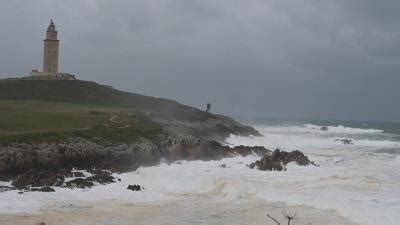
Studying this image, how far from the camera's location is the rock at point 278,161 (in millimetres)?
37750

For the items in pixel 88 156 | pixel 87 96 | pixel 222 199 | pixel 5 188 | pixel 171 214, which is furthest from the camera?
pixel 87 96

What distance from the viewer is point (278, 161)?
39344 millimetres

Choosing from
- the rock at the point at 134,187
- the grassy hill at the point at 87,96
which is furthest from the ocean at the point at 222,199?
the grassy hill at the point at 87,96

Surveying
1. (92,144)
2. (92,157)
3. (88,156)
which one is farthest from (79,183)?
(92,144)

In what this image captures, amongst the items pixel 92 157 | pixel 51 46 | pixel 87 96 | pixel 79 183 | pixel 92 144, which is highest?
pixel 51 46

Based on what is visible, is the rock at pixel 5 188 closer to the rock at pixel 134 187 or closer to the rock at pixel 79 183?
the rock at pixel 79 183

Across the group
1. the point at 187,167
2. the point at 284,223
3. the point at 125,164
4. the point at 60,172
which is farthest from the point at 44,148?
the point at 284,223

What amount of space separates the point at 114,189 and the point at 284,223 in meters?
10.8

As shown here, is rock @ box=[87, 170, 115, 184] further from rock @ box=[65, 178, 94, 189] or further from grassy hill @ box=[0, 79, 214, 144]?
grassy hill @ box=[0, 79, 214, 144]

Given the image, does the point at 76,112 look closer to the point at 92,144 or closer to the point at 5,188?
the point at 92,144

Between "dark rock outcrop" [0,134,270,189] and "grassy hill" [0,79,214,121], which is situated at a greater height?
"grassy hill" [0,79,214,121]

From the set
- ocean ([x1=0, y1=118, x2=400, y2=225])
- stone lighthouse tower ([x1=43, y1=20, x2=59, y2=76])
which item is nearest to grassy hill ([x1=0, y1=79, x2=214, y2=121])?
stone lighthouse tower ([x1=43, y1=20, x2=59, y2=76])

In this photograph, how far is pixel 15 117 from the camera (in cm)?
4528

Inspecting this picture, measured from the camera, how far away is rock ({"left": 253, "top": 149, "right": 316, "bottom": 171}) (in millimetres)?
37750
